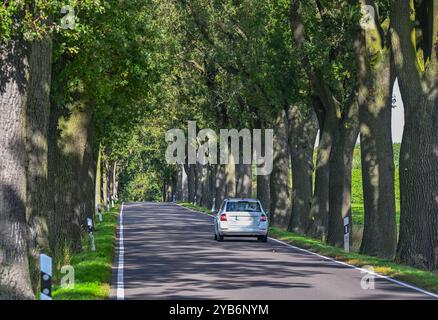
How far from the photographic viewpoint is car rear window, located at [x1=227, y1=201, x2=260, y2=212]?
39.5 m

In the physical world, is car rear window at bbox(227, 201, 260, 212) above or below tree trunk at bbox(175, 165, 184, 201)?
below

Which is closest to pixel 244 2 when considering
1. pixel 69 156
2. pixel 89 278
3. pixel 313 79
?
pixel 313 79

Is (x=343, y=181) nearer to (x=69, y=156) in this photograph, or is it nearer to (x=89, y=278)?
(x=69, y=156)

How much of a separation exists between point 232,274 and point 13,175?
26.2 feet

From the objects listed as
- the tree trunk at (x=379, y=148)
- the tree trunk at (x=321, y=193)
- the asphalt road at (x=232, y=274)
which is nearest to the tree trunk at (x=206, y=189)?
the tree trunk at (x=321, y=193)

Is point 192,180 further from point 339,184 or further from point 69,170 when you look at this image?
point 69,170

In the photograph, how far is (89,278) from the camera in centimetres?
2241

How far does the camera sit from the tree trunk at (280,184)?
52.9 metres

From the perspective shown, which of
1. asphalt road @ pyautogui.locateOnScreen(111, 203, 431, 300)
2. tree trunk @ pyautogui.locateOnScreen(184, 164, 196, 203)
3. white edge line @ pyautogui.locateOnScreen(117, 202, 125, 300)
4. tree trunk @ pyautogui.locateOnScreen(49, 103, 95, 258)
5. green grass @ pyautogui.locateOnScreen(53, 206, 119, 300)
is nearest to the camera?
green grass @ pyautogui.locateOnScreen(53, 206, 119, 300)

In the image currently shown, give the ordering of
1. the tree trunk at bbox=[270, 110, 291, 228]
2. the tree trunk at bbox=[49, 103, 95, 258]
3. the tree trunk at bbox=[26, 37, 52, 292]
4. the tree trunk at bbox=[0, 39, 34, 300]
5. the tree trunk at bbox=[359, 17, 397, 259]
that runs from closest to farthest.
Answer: the tree trunk at bbox=[0, 39, 34, 300] < the tree trunk at bbox=[26, 37, 52, 292] < the tree trunk at bbox=[359, 17, 397, 259] < the tree trunk at bbox=[49, 103, 95, 258] < the tree trunk at bbox=[270, 110, 291, 228]

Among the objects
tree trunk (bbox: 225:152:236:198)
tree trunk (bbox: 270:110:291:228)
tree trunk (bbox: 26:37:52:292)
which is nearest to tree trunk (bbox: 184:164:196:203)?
tree trunk (bbox: 225:152:236:198)

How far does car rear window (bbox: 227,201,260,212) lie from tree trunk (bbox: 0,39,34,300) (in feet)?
72.6

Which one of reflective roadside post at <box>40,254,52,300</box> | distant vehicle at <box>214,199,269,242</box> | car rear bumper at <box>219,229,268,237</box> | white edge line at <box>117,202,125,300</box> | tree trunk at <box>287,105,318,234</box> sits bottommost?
white edge line at <box>117,202,125,300</box>

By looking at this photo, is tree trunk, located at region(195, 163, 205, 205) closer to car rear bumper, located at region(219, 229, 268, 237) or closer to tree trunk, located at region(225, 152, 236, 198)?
tree trunk, located at region(225, 152, 236, 198)
